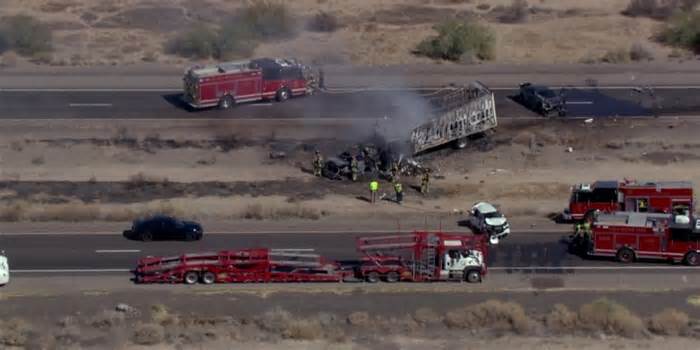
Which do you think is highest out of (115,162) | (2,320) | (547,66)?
(547,66)

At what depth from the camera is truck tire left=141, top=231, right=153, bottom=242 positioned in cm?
5413

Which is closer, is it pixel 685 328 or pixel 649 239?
pixel 685 328

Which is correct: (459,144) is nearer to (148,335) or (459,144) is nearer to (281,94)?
(281,94)

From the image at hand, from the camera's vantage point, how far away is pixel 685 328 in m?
45.0

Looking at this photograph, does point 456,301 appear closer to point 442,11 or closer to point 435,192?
point 435,192

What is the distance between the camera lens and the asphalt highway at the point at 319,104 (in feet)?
238

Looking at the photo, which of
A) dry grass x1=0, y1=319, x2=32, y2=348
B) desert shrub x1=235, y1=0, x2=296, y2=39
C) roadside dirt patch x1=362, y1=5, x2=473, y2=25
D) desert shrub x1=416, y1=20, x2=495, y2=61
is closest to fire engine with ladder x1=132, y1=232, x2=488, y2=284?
dry grass x1=0, y1=319, x2=32, y2=348

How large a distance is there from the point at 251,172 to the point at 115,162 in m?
6.41

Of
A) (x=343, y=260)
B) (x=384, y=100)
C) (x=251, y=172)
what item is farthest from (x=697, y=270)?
(x=384, y=100)

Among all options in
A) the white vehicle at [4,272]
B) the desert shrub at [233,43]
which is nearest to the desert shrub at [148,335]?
the white vehicle at [4,272]

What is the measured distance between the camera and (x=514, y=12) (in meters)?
93.9

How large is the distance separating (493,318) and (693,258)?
981 centimetres

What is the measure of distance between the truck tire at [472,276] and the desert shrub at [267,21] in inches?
1639

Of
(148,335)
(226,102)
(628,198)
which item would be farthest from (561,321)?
(226,102)
